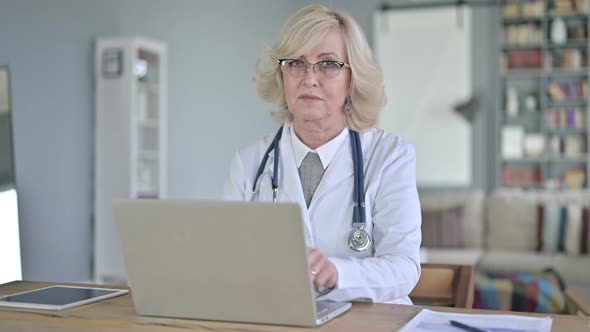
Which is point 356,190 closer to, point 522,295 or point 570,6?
point 522,295

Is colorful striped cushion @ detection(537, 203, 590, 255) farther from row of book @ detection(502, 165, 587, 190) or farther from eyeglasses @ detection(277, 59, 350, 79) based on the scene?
eyeglasses @ detection(277, 59, 350, 79)

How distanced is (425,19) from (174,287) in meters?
7.40

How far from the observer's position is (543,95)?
26.2ft

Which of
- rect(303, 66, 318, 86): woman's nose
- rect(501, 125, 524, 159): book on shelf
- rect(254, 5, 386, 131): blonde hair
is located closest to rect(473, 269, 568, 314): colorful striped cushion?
rect(254, 5, 386, 131): blonde hair

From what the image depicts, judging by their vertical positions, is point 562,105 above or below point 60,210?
above

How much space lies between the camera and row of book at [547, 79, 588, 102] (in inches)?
310

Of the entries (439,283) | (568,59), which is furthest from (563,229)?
(439,283)

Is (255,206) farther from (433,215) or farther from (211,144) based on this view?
(211,144)

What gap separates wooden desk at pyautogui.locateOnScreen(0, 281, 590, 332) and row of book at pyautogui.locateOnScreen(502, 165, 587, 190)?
692cm

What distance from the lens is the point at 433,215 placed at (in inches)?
235

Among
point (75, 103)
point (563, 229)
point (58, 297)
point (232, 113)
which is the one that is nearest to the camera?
point (58, 297)

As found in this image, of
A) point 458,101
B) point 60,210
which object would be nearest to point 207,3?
point 60,210

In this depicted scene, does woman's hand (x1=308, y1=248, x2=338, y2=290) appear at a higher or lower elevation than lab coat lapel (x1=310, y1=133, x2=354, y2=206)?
lower

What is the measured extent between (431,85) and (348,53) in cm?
649
